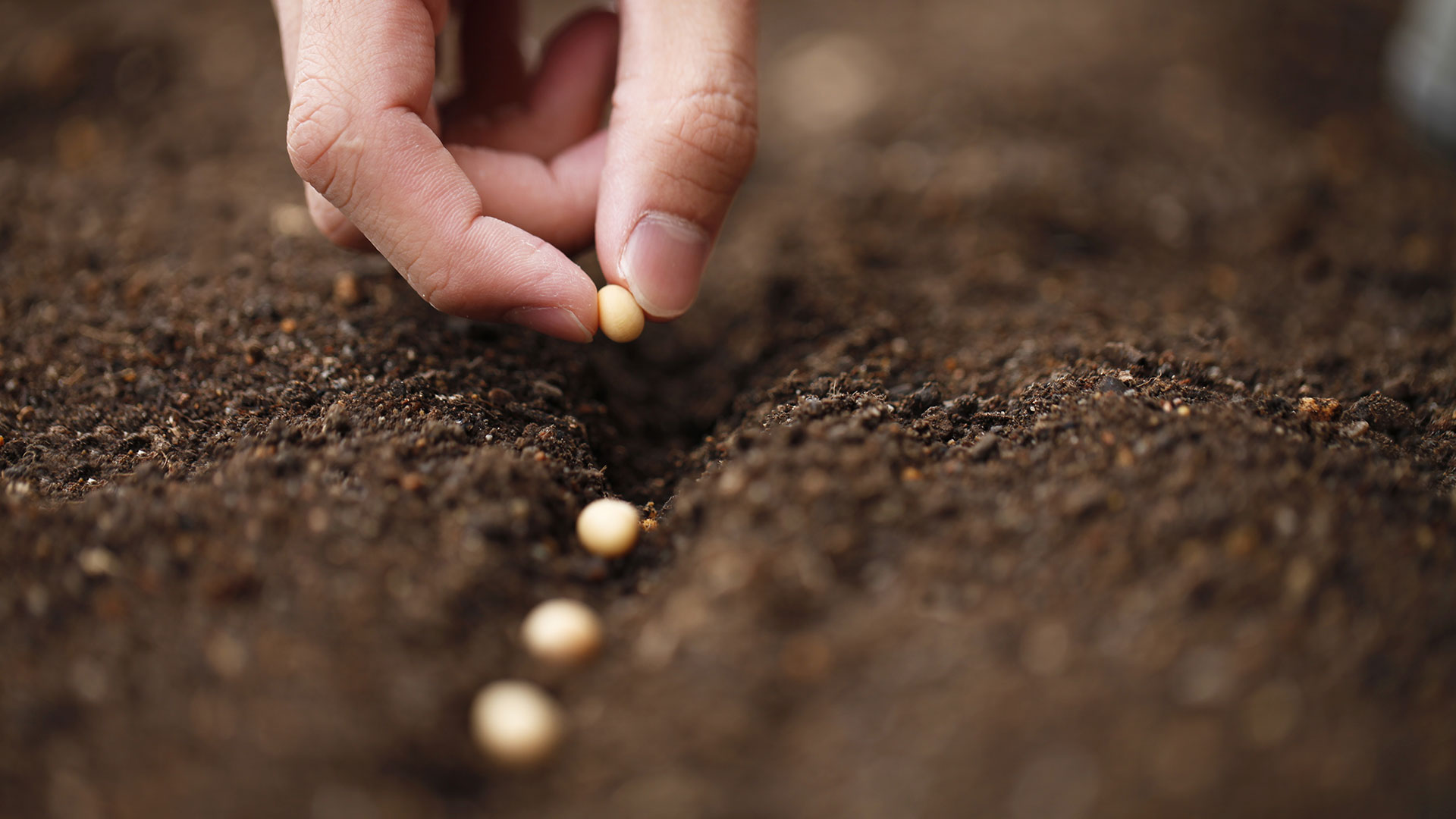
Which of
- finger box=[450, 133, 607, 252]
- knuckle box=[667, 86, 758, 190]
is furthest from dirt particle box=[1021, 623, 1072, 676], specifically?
finger box=[450, 133, 607, 252]

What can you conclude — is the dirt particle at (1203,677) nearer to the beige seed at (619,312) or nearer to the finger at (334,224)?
the beige seed at (619,312)

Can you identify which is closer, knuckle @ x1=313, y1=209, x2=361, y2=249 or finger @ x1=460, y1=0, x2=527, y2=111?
knuckle @ x1=313, y1=209, x2=361, y2=249

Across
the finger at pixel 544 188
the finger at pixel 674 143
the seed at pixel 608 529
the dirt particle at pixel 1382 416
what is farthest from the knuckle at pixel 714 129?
the dirt particle at pixel 1382 416

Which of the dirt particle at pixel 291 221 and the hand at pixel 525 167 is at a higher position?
the hand at pixel 525 167

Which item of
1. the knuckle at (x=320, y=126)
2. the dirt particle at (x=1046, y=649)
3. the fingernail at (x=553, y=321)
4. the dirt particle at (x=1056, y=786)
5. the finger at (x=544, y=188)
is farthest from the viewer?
the finger at (x=544, y=188)

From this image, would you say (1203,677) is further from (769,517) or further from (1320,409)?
(1320,409)

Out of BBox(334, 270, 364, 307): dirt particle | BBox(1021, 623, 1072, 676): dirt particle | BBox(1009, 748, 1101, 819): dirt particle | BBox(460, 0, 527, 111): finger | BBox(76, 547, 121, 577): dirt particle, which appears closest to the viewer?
BBox(1009, 748, 1101, 819): dirt particle

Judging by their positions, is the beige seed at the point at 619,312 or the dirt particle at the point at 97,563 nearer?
the dirt particle at the point at 97,563

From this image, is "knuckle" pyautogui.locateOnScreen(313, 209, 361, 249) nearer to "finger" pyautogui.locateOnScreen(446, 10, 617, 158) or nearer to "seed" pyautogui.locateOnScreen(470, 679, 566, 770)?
"finger" pyautogui.locateOnScreen(446, 10, 617, 158)

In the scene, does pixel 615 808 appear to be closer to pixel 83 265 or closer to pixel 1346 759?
pixel 1346 759
